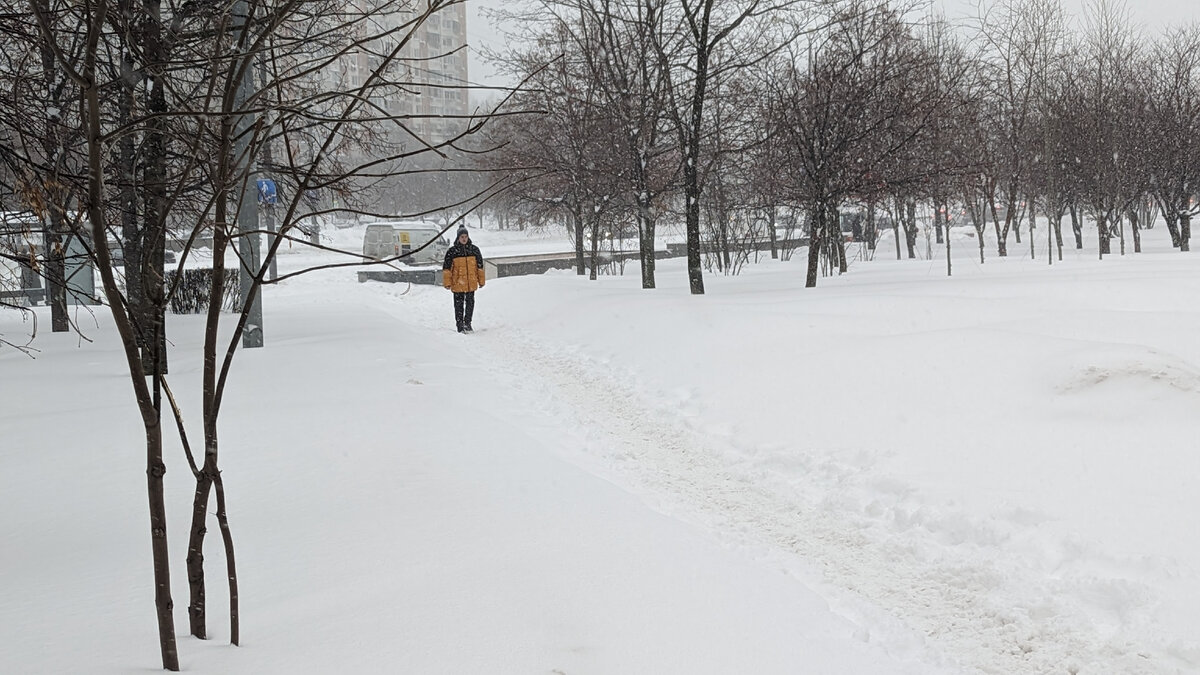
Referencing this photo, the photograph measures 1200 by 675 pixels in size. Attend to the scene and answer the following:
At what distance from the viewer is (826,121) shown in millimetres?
15961

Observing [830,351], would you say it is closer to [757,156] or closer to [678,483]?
[678,483]

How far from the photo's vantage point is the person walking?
15086mm

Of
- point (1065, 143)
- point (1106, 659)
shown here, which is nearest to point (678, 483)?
point (1106, 659)

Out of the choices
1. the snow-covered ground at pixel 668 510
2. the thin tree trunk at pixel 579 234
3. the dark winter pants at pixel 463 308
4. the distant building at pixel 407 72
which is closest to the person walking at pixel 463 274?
the dark winter pants at pixel 463 308

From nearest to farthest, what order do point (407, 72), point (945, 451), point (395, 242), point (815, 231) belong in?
point (407, 72)
point (945, 451)
point (815, 231)
point (395, 242)

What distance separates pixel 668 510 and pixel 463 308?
10.8 m

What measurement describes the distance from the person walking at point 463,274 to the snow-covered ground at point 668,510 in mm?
4748

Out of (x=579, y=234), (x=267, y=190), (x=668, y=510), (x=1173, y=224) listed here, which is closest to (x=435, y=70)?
(x=267, y=190)

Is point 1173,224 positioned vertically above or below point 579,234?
below

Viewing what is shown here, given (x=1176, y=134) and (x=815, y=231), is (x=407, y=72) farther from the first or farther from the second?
(x=1176, y=134)

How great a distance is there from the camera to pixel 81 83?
225 cm

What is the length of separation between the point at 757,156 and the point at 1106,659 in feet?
56.2

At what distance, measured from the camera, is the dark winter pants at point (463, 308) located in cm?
1552

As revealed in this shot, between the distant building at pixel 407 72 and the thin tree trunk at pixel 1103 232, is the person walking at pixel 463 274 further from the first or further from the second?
the thin tree trunk at pixel 1103 232
